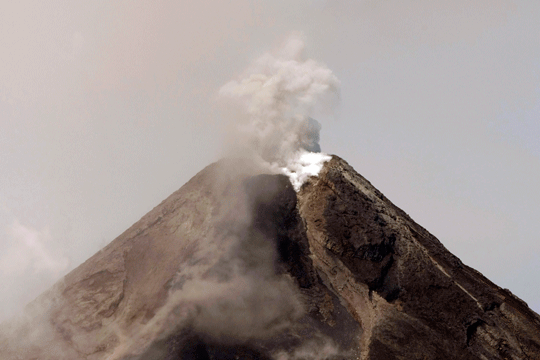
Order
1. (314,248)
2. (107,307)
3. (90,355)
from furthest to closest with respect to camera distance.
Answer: (314,248), (107,307), (90,355)

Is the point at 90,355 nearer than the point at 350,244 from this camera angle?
Yes

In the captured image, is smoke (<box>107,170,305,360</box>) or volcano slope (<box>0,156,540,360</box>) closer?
smoke (<box>107,170,305,360</box>)

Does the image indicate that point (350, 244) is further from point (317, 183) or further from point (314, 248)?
point (317, 183)

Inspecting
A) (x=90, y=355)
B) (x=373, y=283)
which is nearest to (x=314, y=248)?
(x=373, y=283)

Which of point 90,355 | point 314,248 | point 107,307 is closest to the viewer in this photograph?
point 90,355

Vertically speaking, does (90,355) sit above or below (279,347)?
below

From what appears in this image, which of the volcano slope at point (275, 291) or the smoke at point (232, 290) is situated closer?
the smoke at point (232, 290)

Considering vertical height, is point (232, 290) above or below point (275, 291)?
below

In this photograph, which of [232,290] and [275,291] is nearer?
[232,290]
